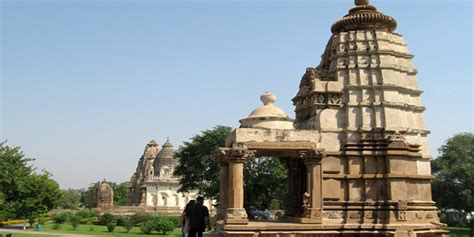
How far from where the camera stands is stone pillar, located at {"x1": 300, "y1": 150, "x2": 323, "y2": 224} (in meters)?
14.0

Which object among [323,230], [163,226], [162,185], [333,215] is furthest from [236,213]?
[162,185]

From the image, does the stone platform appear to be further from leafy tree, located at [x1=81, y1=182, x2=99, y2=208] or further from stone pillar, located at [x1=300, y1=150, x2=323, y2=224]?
leafy tree, located at [x1=81, y1=182, x2=99, y2=208]

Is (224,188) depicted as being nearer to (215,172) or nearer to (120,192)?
(215,172)

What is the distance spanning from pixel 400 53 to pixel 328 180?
540cm

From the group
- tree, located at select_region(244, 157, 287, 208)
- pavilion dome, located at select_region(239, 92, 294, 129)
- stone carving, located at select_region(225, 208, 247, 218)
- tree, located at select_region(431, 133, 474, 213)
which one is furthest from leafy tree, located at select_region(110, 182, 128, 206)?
stone carving, located at select_region(225, 208, 247, 218)

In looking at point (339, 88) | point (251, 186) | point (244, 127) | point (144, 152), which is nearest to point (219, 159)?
point (244, 127)

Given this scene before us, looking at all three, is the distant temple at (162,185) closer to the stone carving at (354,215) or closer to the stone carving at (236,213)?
the stone carving at (354,215)

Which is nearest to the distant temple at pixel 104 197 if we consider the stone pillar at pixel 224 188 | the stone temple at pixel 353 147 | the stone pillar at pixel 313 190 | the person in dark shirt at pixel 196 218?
the stone pillar at pixel 224 188

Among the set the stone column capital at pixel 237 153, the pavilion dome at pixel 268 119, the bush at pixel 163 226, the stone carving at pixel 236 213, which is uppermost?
the pavilion dome at pixel 268 119

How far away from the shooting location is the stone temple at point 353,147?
45.8 feet

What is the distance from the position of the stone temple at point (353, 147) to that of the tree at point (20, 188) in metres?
29.8

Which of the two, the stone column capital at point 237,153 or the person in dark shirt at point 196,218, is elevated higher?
the stone column capital at point 237,153

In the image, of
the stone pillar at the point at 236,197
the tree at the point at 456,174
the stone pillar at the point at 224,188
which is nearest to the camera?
the stone pillar at the point at 236,197

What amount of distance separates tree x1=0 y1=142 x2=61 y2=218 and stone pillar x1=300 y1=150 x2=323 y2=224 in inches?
1275
